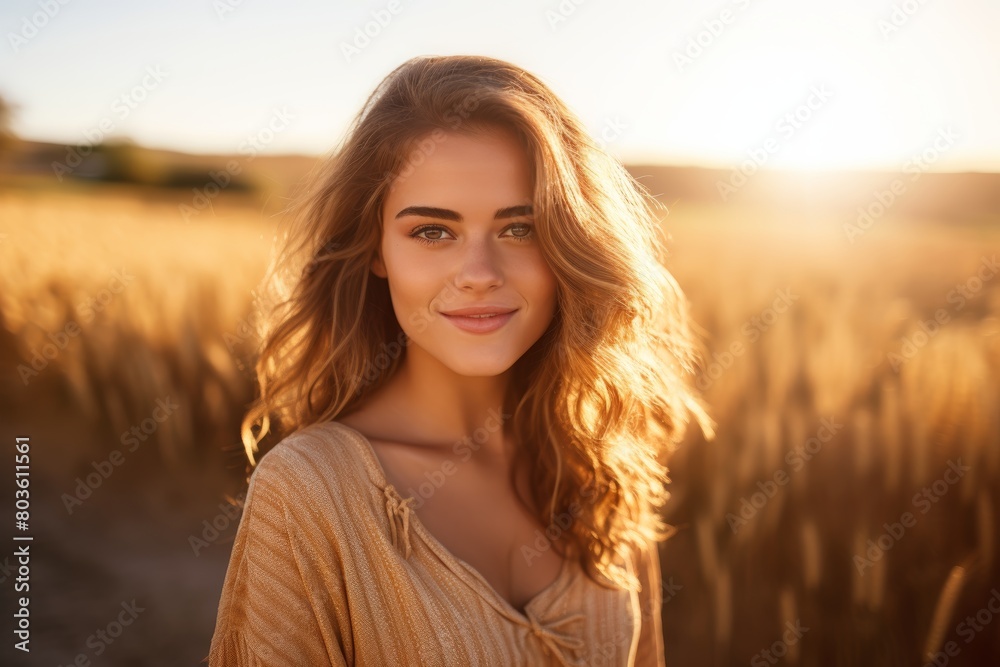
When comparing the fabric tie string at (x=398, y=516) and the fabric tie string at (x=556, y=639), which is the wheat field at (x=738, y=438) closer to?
the fabric tie string at (x=398, y=516)

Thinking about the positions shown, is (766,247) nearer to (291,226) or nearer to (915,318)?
(915,318)

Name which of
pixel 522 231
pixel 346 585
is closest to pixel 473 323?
pixel 522 231

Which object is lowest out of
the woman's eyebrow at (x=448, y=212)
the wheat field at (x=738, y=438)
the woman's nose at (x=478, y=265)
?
the wheat field at (x=738, y=438)

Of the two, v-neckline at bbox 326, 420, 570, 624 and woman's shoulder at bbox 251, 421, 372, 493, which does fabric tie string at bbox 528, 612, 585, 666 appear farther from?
woman's shoulder at bbox 251, 421, 372, 493

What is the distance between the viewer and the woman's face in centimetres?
162

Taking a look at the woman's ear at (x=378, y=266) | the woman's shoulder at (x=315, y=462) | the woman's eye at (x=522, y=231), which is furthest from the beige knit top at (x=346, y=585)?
the woman's eye at (x=522, y=231)

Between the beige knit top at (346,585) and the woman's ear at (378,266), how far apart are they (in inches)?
15.0

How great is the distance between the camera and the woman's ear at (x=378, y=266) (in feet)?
5.98

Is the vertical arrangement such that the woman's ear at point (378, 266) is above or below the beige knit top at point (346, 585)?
above

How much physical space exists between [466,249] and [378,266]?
0.29 meters

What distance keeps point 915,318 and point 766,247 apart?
162 cm

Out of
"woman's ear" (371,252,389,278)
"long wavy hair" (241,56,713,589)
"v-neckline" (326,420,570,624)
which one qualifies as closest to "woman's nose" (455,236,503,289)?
"long wavy hair" (241,56,713,589)

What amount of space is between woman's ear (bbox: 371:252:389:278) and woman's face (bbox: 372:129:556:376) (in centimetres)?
11

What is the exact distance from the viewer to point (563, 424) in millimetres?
2061
